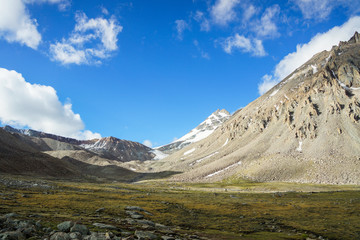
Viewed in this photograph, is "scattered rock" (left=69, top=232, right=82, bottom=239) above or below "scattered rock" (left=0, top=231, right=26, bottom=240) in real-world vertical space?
below

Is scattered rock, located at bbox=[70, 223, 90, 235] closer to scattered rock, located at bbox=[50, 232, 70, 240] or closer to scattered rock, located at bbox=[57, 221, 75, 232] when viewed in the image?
scattered rock, located at bbox=[57, 221, 75, 232]

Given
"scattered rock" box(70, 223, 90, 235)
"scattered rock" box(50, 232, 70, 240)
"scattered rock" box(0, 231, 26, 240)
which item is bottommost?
"scattered rock" box(70, 223, 90, 235)

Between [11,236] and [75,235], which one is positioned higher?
[11,236]

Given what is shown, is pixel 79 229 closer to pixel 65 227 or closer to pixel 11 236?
pixel 65 227

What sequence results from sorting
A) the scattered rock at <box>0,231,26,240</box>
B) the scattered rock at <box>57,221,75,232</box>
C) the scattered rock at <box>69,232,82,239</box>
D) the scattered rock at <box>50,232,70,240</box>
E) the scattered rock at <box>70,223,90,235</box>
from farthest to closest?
the scattered rock at <box>57,221,75,232</box>
the scattered rock at <box>70,223,90,235</box>
the scattered rock at <box>69,232,82,239</box>
the scattered rock at <box>50,232,70,240</box>
the scattered rock at <box>0,231,26,240</box>

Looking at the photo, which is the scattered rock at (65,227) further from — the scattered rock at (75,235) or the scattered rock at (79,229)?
the scattered rock at (75,235)

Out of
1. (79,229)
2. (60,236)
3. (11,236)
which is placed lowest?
(79,229)

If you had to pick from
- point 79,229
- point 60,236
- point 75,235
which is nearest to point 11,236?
point 60,236

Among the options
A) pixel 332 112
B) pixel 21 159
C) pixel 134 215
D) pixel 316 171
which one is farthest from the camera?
pixel 332 112

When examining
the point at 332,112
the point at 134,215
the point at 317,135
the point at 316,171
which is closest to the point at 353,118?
the point at 332,112

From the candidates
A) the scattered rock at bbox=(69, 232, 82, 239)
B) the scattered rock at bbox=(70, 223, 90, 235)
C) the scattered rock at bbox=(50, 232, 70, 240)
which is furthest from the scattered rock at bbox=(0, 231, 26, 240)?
the scattered rock at bbox=(70, 223, 90, 235)

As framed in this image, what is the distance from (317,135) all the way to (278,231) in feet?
583

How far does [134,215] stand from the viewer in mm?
41656

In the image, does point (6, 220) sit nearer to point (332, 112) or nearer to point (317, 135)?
point (317, 135)
